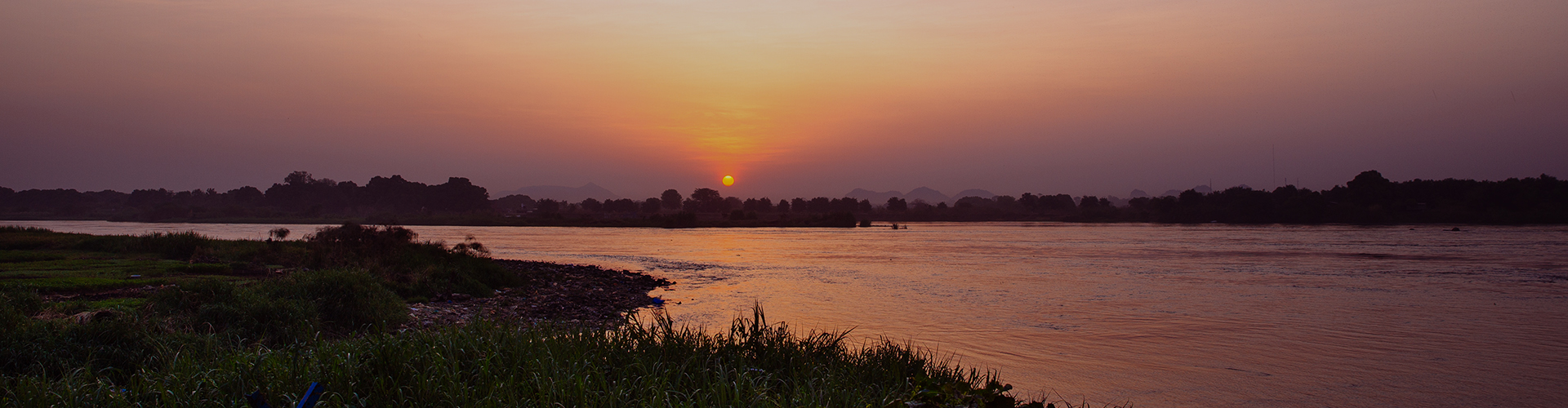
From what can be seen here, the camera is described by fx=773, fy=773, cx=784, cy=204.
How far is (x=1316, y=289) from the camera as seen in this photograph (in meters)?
25.3

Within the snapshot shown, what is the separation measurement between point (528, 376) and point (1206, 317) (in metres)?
17.4

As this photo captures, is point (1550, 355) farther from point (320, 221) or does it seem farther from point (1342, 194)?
point (320, 221)

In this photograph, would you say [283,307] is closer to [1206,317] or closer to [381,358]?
[381,358]

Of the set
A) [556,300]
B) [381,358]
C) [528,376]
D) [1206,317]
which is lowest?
[1206,317]

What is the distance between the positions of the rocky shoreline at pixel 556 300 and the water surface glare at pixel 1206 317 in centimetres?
156

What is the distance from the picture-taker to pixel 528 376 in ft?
20.7

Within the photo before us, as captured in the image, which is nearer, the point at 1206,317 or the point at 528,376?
the point at 528,376

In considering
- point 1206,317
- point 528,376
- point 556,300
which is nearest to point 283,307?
point 528,376

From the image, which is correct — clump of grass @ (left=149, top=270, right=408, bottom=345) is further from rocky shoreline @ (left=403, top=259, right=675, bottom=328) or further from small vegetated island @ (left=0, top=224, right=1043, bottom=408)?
rocky shoreline @ (left=403, top=259, right=675, bottom=328)

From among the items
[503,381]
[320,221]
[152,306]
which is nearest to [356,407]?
[503,381]

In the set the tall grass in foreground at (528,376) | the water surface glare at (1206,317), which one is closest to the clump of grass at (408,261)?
the water surface glare at (1206,317)

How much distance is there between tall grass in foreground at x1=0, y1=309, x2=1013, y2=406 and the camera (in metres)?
5.43

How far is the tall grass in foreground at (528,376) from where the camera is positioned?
17.8 feet

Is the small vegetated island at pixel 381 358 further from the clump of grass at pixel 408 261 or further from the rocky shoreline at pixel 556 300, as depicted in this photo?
the clump of grass at pixel 408 261
